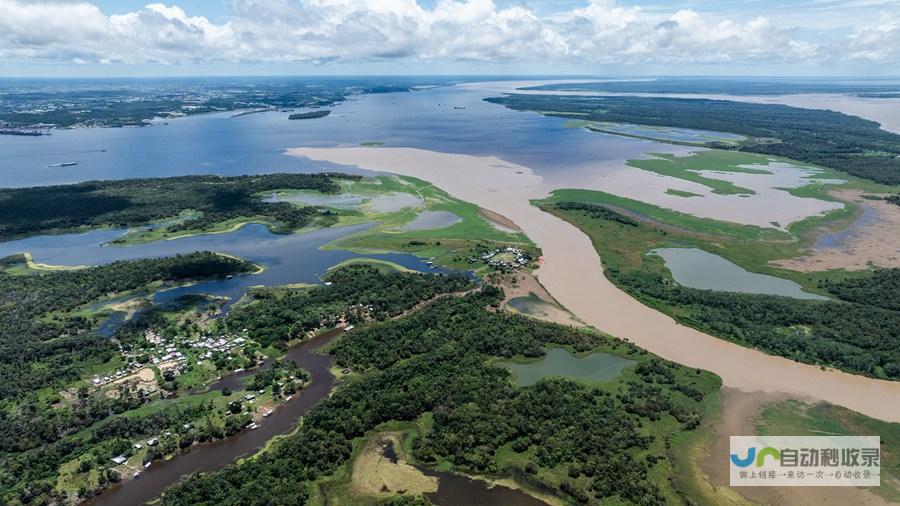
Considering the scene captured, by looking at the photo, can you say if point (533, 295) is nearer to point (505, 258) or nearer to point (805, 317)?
point (505, 258)

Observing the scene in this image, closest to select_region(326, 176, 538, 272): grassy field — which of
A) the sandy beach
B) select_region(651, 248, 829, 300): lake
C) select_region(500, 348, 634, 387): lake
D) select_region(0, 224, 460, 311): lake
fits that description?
select_region(0, 224, 460, 311): lake

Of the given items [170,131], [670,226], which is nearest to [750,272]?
[670,226]

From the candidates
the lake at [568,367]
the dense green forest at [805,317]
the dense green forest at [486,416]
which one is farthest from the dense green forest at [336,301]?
the dense green forest at [805,317]

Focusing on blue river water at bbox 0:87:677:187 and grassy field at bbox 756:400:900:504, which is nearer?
grassy field at bbox 756:400:900:504

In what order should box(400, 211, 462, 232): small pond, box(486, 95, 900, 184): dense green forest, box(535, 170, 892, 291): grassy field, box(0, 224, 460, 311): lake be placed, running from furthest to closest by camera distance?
box(486, 95, 900, 184): dense green forest → box(400, 211, 462, 232): small pond → box(535, 170, 892, 291): grassy field → box(0, 224, 460, 311): lake

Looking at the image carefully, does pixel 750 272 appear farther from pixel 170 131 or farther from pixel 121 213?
pixel 170 131

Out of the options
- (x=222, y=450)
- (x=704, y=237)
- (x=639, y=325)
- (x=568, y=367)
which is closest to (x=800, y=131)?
(x=704, y=237)

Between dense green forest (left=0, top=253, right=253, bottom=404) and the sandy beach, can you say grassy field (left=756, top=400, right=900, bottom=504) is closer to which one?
the sandy beach

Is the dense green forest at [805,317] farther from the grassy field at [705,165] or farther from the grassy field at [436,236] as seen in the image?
the grassy field at [705,165]
